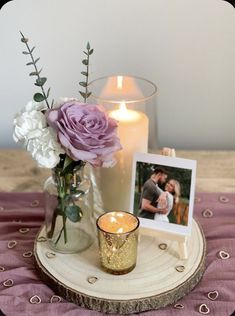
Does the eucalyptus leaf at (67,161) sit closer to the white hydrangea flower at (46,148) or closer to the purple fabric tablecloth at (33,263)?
the white hydrangea flower at (46,148)

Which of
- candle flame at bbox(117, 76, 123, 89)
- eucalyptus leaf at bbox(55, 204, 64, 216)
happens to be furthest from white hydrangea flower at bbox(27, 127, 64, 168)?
candle flame at bbox(117, 76, 123, 89)

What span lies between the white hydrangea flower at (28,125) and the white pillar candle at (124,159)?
0.15m

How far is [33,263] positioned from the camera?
89 cm

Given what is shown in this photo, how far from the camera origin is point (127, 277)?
822 mm

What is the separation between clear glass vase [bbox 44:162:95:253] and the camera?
2.84 feet

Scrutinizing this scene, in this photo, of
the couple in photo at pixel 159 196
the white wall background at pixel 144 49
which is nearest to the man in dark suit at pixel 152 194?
the couple in photo at pixel 159 196

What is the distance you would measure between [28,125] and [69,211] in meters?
0.17

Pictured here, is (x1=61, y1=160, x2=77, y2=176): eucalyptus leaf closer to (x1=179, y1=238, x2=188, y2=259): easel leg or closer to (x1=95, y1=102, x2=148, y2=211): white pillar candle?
(x1=95, y1=102, x2=148, y2=211): white pillar candle

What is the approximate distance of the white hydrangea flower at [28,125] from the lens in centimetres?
79

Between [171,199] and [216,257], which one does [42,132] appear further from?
[216,257]

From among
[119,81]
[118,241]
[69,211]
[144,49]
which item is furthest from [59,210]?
[144,49]

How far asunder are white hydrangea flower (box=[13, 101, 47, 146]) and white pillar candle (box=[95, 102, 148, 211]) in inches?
6.0

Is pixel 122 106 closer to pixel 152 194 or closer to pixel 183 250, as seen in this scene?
pixel 152 194

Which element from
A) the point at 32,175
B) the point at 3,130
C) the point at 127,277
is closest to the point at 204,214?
the point at 127,277
